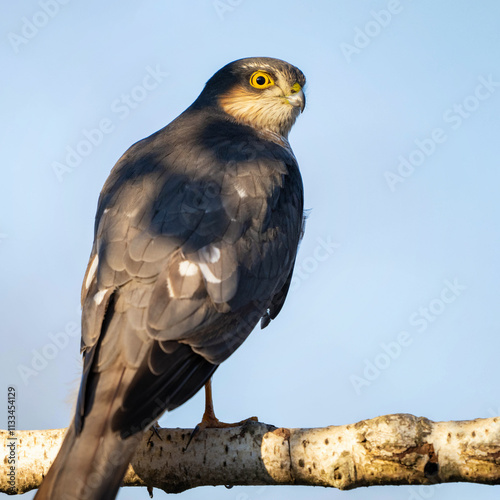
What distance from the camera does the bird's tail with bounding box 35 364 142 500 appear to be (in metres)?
3.49

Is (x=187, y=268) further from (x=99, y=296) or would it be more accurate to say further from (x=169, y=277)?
(x=99, y=296)

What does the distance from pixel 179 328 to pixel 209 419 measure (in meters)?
1.13

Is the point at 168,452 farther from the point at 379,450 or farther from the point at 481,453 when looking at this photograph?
the point at 481,453

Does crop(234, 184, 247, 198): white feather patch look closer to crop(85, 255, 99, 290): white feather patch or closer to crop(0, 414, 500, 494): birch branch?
crop(85, 255, 99, 290): white feather patch

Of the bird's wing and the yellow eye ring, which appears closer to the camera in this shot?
the bird's wing

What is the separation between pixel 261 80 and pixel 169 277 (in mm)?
3074

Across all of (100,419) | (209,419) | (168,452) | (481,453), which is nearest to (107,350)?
(100,419)

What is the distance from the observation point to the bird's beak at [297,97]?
6.59 m

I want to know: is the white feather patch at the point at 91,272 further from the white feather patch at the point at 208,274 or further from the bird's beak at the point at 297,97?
the bird's beak at the point at 297,97

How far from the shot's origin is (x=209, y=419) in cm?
487

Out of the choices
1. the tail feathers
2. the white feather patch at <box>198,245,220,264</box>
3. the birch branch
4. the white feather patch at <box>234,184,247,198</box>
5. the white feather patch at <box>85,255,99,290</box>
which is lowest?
the tail feathers

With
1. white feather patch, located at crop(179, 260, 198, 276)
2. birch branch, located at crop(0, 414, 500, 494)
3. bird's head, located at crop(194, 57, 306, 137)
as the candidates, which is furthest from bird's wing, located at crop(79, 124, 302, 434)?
bird's head, located at crop(194, 57, 306, 137)

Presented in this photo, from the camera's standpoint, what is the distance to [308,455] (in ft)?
12.9

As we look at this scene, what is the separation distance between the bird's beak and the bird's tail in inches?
142
